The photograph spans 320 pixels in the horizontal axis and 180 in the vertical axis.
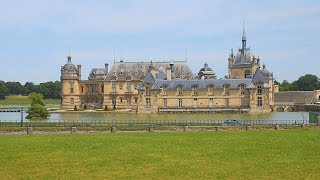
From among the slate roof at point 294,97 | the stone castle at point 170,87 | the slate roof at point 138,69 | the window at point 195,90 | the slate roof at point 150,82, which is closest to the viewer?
the stone castle at point 170,87

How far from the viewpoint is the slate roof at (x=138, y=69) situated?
8544 cm

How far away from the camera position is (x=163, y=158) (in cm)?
2198

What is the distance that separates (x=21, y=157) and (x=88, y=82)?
6711 cm

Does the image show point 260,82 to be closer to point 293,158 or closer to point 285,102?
point 285,102

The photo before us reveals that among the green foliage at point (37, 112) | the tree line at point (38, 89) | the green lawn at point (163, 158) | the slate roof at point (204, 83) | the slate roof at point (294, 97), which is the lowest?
the green lawn at point (163, 158)

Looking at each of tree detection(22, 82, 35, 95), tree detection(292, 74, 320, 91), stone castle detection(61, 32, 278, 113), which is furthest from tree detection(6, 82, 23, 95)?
tree detection(292, 74, 320, 91)

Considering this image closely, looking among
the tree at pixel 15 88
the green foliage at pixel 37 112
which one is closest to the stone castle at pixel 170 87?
the green foliage at pixel 37 112

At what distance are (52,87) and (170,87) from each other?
249 ft

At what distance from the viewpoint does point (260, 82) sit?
242 feet

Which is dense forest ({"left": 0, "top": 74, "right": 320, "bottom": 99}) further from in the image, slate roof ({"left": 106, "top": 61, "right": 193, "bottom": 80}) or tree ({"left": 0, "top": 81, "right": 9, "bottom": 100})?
slate roof ({"left": 106, "top": 61, "right": 193, "bottom": 80})

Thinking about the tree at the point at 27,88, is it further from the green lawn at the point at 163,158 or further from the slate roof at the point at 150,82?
the green lawn at the point at 163,158

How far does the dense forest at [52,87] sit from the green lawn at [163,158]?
101611mm

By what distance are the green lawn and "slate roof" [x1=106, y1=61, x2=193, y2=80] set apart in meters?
55.4

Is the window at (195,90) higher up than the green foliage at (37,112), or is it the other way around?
the window at (195,90)
